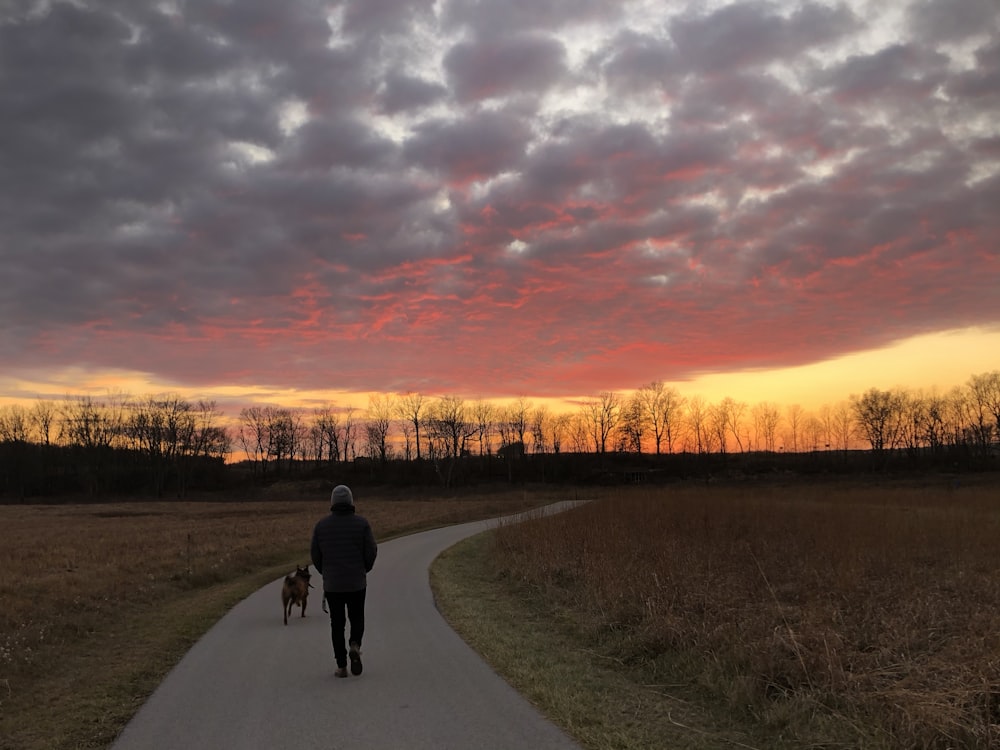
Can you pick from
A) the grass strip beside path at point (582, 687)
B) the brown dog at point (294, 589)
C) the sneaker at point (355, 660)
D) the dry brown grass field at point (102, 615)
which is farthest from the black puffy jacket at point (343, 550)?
the brown dog at point (294, 589)

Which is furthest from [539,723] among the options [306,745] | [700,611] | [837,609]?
[837,609]

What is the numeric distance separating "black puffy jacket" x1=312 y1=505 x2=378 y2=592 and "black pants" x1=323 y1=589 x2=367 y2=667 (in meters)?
0.09

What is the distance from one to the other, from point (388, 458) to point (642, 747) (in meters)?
122

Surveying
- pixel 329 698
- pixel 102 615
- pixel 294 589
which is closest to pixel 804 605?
pixel 329 698

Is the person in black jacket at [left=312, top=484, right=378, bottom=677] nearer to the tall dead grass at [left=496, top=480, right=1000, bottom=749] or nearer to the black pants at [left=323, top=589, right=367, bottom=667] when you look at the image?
the black pants at [left=323, top=589, right=367, bottom=667]

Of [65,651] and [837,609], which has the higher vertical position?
[837,609]

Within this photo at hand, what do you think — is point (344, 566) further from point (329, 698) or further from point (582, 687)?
point (582, 687)

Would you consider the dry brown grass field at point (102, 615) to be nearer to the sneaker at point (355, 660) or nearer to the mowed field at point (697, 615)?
the mowed field at point (697, 615)

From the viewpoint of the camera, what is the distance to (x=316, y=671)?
7750 millimetres

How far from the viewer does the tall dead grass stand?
18.6 feet

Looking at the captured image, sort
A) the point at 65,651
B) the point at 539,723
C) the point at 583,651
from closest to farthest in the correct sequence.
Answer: the point at 539,723, the point at 583,651, the point at 65,651

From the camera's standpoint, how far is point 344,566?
7645mm

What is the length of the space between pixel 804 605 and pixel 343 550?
6982 millimetres

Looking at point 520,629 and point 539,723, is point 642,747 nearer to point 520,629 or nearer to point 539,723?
point 539,723
